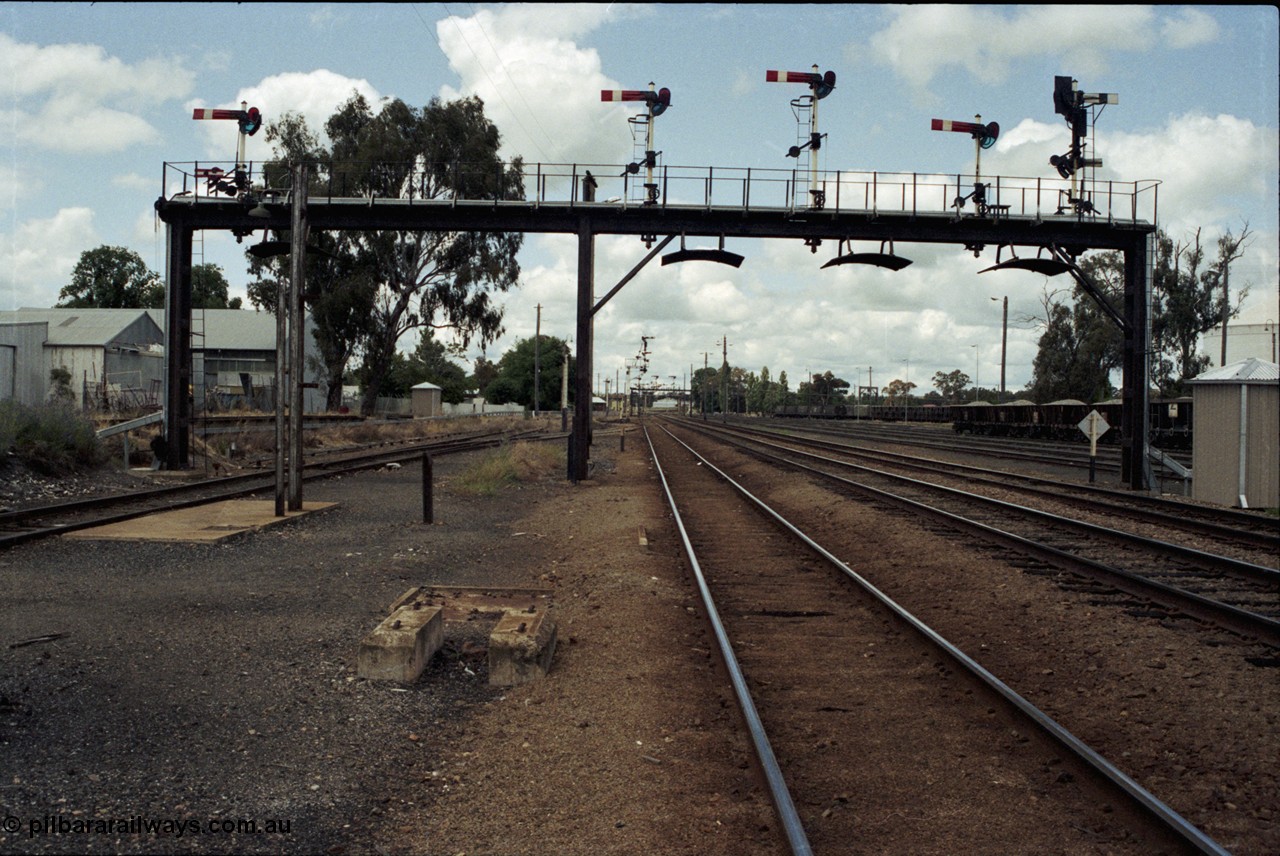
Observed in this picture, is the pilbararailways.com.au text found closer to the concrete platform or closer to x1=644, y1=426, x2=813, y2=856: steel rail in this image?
x1=644, y1=426, x2=813, y2=856: steel rail

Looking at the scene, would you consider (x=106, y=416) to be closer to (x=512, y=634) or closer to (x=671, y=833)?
(x=512, y=634)

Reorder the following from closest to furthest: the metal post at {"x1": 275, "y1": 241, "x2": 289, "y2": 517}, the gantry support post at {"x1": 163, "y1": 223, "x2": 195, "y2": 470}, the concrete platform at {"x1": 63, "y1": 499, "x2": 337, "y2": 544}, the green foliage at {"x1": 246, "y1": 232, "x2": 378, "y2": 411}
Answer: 1. the concrete platform at {"x1": 63, "y1": 499, "x2": 337, "y2": 544}
2. the metal post at {"x1": 275, "y1": 241, "x2": 289, "y2": 517}
3. the gantry support post at {"x1": 163, "y1": 223, "x2": 195, "y2": 470}
4. the green foliage at {"x1": 246, "y1": 232, "x2": 378, "y2": 411}

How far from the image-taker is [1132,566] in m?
11.0

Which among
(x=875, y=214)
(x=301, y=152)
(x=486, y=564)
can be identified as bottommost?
(x=486, y=564)

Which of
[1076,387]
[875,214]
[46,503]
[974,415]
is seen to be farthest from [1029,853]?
[1076,387]

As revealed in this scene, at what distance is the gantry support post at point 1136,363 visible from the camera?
70.5ft

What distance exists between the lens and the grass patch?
65.5 feet

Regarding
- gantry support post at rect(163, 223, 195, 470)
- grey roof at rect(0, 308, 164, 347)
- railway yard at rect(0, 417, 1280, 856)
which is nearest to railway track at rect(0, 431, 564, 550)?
railway yard at rect(0, 417, 1280, 856)

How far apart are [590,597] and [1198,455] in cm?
1532

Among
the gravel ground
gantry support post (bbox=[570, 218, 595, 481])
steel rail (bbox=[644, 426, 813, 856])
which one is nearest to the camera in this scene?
steel rail (bbox=[644, 426, 813, 856])

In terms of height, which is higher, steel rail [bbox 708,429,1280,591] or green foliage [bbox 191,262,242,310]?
green foliage [bbox 191,262,242,310]

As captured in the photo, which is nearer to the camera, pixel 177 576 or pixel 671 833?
pixel 671 833

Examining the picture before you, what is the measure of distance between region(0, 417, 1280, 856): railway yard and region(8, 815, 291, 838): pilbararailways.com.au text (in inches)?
0.6

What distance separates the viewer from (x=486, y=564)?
444 inches
